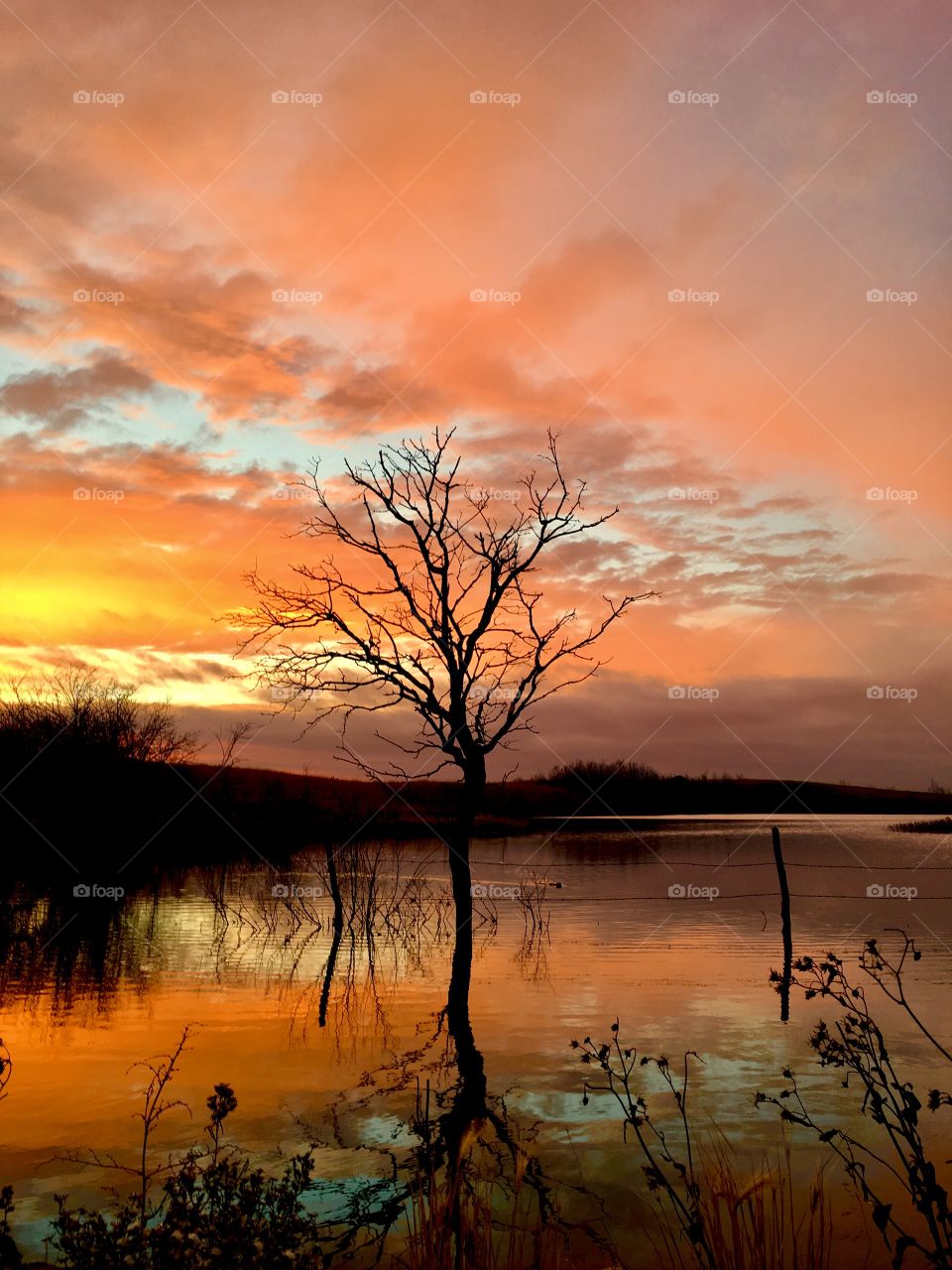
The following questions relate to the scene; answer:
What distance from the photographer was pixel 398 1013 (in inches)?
645

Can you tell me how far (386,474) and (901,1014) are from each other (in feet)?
40.8

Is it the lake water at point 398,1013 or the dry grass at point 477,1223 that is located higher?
the dry grass at point 477,1223

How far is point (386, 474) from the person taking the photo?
64.8 feet

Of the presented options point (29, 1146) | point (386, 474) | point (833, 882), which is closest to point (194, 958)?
point (386, 474)

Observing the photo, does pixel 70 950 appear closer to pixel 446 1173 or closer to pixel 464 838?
pixel 464 838

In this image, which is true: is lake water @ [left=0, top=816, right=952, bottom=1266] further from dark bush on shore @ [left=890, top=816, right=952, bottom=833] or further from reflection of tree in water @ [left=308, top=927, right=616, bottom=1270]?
dark bush on shore @ [left=890, top=816, right=952, bottom=833]

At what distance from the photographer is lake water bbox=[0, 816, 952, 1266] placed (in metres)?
9.95

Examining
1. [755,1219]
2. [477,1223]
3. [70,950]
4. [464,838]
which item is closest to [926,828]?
[464,838]

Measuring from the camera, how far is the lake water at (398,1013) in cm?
995

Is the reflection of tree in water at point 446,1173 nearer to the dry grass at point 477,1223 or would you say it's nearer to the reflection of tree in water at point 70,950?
the dry grass at point 477,1223

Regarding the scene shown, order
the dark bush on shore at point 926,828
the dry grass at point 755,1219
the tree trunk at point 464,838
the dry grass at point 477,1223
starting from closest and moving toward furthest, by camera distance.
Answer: the dry grass at point 755,1219
the dry grass at point 477,1223
the tree trunk at point 464,838
the dark bush on shore at point 926,828

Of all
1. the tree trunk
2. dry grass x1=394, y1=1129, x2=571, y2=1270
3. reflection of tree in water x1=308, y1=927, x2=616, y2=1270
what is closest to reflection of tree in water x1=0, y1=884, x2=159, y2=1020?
the tree trunk

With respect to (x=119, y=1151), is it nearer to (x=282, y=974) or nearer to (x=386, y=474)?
(x=282, y=974)

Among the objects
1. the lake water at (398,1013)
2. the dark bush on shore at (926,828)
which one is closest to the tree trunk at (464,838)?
the lake water at (398,1013)
